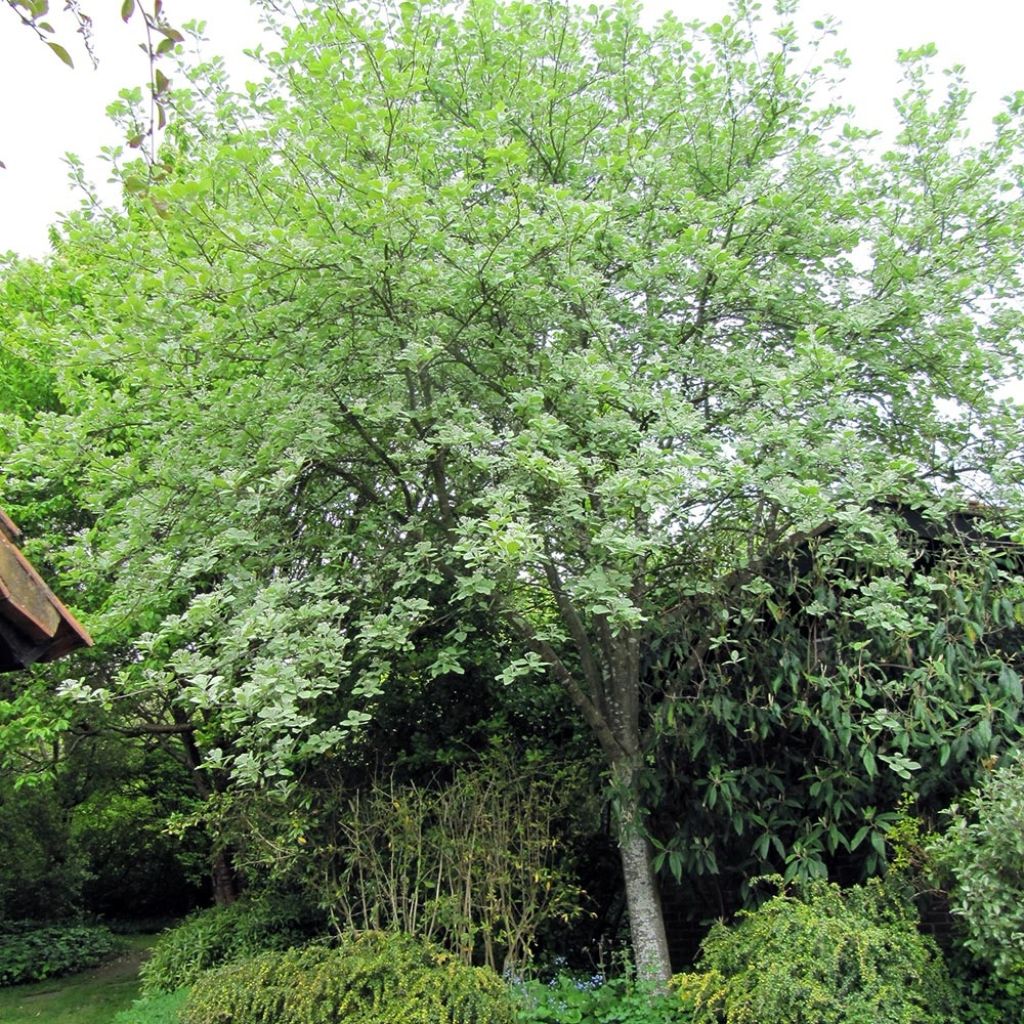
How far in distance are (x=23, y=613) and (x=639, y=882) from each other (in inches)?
185

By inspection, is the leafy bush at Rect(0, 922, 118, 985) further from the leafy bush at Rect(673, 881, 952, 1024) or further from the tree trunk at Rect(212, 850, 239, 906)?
the leafy bush at Rect(673, 881, 952, 1024)

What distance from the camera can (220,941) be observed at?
27.8ft

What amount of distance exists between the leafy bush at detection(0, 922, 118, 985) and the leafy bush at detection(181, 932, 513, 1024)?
7.22 meters

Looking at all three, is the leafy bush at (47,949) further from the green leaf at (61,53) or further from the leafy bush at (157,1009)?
the green leaf at (61,53)

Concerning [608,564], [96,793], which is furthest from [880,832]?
[96,793]

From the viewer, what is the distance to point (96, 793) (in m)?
14.1

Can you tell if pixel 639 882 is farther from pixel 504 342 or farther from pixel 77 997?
pixel 77 997

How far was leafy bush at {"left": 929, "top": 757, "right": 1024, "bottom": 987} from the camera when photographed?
4805 mm

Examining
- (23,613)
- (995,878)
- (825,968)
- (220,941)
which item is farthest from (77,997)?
(995,878)

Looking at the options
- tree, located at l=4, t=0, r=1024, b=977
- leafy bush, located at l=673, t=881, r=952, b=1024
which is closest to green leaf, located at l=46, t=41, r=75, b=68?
tree, located at l=4, t=0, r=1024, b=977

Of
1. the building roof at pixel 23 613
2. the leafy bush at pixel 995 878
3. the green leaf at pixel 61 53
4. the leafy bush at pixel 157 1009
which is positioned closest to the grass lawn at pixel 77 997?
the leafy bush at pixel 157 1009

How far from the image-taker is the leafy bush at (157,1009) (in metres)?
7.25

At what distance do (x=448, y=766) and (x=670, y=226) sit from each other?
446cm

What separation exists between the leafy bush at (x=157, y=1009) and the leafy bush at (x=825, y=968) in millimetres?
4034
